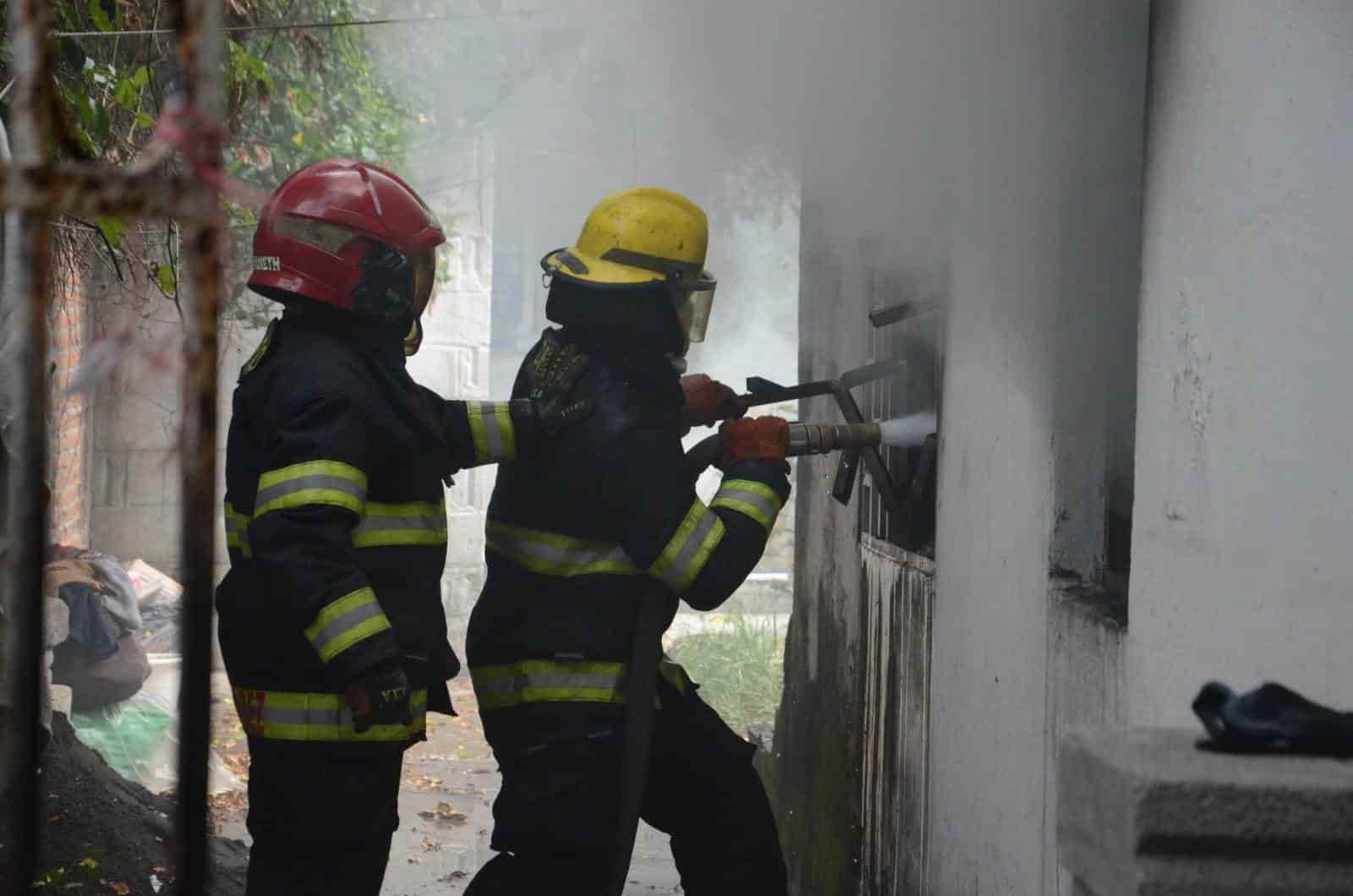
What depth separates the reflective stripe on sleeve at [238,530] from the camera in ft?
11.3

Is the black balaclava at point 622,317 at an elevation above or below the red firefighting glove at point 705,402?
above

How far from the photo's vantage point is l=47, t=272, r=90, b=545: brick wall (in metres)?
7.85

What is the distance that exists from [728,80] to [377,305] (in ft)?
7.20

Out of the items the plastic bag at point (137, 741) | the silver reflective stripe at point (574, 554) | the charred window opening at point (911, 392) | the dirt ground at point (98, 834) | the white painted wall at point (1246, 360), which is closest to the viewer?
the white painted wall at point (1246, 360)

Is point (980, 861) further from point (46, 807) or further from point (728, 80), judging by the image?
point (46, 807)

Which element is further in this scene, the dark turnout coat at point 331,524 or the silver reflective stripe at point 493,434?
the silver reflective stripe at point 493,434

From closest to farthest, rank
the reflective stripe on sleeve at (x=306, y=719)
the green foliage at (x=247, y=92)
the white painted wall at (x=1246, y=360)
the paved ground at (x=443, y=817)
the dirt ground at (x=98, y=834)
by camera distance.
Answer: the white painted wall at (x=1246, y=360)
the reflective stripe on sleeve at (x=306, y=719)
the green foliage at (x=247, y=92)
the dirt ground at (x=98, y=834)
the paved ground at (x=443, y=817)

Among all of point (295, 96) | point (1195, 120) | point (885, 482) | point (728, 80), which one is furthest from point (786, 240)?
point (1195, 120)

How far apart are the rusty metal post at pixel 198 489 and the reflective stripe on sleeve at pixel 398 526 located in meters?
1.92

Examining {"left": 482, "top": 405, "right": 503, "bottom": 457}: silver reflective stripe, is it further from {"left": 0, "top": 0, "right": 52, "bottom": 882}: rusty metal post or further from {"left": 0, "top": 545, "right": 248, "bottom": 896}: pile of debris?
{"left": 0, "top": 0, "right": 52, "bottom": 882}: rusty metal post

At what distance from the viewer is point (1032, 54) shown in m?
3.37

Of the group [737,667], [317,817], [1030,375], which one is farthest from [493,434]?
[737,667]

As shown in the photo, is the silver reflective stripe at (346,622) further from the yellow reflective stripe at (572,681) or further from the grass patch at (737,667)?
the grass patch at (737,667)

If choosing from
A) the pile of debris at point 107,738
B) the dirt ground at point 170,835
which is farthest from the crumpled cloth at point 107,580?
the dirt ground at point 170,835
